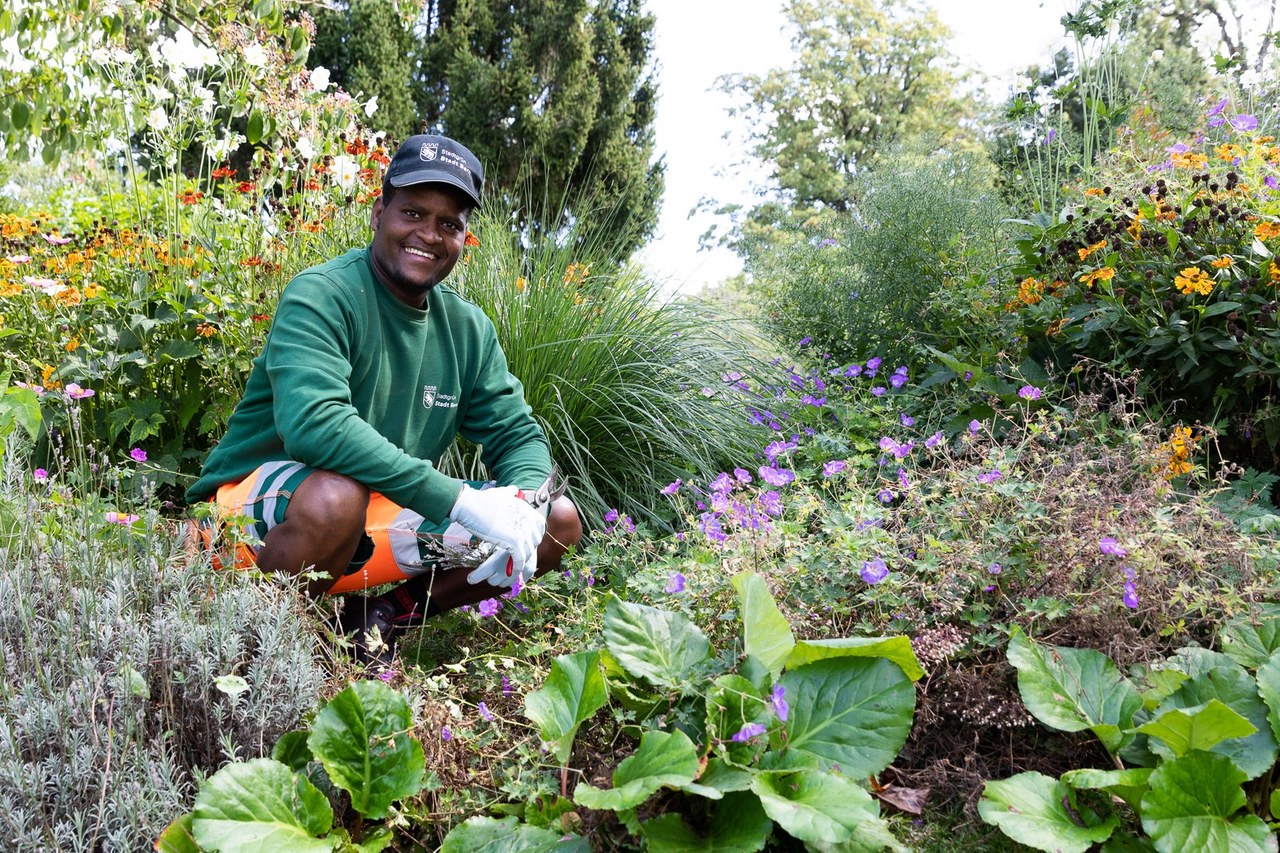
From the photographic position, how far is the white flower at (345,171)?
148 inches

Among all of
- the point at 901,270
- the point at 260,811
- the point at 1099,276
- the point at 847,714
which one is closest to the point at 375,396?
the point at 260,811

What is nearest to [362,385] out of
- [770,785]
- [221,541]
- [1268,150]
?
[221,541]

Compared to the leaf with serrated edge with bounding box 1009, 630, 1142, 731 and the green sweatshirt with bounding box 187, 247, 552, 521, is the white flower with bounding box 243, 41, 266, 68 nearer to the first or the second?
the green sweatshirt with bounding box 187, 247, 552, 521

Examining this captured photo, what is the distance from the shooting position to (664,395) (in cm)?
368

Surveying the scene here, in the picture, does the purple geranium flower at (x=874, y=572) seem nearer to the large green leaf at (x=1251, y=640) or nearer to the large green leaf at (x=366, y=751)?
the large green leaf at (x=1251, y=640)

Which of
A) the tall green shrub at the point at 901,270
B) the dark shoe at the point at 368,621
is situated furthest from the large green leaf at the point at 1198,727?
the tall green shrub at the point at 901,270

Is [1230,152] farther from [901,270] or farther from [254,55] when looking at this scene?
[254,55]

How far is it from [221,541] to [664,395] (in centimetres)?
181

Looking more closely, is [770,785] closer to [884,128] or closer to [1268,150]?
[1268,150]

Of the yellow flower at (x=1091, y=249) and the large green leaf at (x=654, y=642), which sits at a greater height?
the yellow flower at (x=1091, y=249)

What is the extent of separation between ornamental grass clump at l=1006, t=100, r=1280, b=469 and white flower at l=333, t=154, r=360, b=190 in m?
2.66

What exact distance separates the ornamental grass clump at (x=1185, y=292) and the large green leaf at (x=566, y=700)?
6.72ft

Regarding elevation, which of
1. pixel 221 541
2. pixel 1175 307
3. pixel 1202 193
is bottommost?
pixel 221 541

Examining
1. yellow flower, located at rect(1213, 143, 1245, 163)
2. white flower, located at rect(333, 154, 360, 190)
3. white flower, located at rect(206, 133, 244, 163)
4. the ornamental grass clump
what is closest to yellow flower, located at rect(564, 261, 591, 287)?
white flower, located at rect(333, 154, 360, 190)
